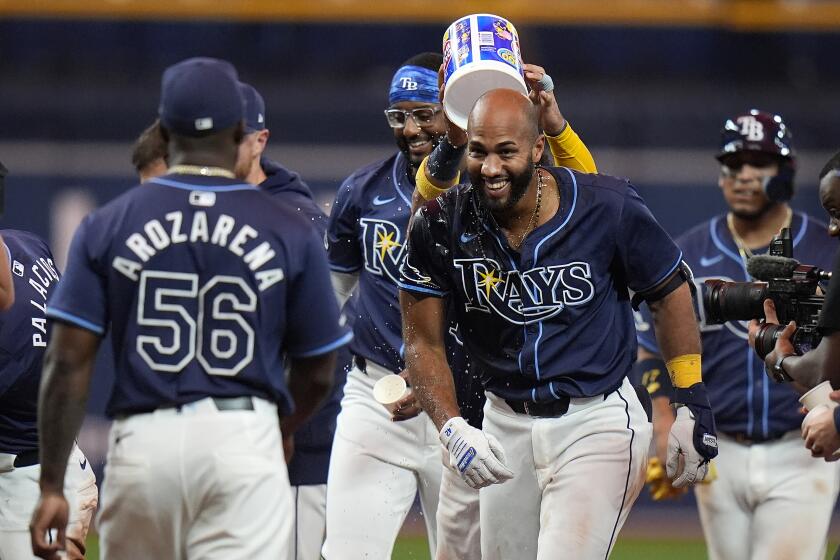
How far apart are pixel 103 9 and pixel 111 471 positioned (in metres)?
11.1

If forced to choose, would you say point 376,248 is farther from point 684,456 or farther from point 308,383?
point 308,383

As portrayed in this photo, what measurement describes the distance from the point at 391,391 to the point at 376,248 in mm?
768

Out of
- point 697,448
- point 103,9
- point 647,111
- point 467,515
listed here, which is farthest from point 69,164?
point 697,448

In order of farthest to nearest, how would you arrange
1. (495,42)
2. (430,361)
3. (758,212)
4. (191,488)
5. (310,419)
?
1. (758,212)
2. (310,419)
3. (430,361)
4. (495,42)
5. (191,488)

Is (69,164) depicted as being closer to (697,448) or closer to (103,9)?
(103,9)

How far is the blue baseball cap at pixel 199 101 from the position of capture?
172 inches

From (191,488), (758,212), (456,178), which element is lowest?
(191,488)

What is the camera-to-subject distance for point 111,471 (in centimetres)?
428

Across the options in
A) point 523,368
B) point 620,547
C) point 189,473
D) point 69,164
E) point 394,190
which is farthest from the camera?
point 69,164

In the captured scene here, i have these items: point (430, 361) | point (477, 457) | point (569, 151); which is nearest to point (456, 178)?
point (569, 151)

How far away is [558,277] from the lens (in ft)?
17.6

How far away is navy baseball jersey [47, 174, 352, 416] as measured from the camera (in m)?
4.27

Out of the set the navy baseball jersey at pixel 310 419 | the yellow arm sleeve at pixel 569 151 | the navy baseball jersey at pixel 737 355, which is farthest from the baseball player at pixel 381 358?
the navy baseball jersey at pixel 737 355

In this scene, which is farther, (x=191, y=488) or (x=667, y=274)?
(x=667, y=274)
